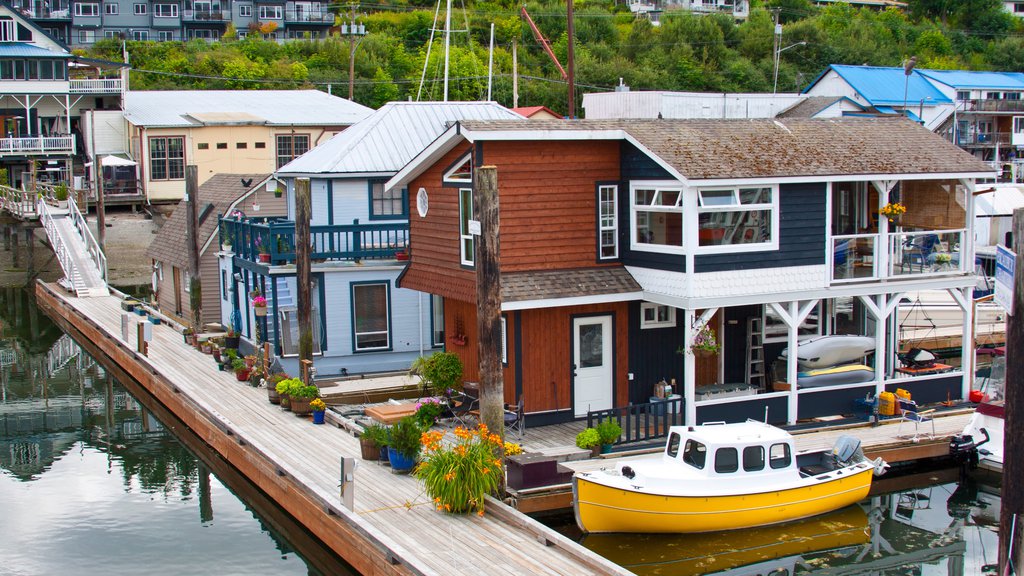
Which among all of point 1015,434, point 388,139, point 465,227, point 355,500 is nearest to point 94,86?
point 388,139

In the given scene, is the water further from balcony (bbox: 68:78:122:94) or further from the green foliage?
balcony (bbox: 68:78:122:94)

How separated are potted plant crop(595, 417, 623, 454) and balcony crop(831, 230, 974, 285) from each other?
18.3 feet

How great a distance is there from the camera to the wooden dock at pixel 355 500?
46.6ft

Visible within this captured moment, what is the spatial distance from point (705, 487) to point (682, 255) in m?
4.84

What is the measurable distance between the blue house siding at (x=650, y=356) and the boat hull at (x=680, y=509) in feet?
15.0

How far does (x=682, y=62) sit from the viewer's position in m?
81.5

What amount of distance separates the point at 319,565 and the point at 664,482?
17.7ft

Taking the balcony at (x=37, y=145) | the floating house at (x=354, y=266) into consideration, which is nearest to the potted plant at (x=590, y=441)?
the floating house at (x=354, y=266)

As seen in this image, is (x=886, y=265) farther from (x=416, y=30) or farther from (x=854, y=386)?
(x=416, y=30)

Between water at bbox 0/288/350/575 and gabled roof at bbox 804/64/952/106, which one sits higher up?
gabled roof at bbox 804/64/952/106

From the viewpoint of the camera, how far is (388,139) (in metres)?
28.5

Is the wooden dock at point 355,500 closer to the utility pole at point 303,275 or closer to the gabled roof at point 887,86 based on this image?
the utility pole at point 303,275

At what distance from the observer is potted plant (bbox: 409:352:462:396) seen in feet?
72.0

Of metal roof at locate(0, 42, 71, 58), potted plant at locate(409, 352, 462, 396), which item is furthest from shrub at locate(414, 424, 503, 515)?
metal roof at locate(0, 42, 71, 58)
